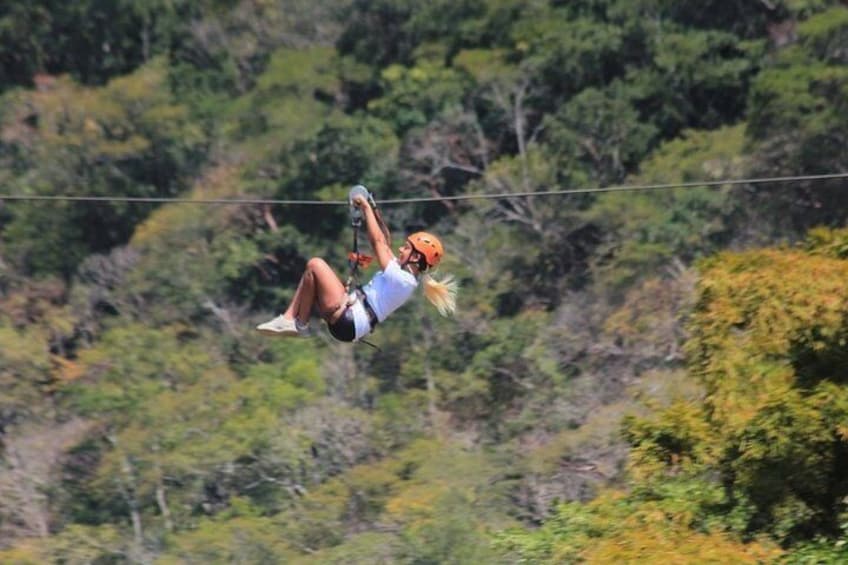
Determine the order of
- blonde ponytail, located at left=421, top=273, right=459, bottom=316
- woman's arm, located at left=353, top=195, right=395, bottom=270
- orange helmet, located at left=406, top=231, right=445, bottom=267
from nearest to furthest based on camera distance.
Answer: woman's arm, located at left=353, top=195, right=395, bottom=270 < orange helmet, located at left=406, top=231, right=445, bottom=267 < blonde ponytail, located at left=421, top=273, right=459, bottom=316

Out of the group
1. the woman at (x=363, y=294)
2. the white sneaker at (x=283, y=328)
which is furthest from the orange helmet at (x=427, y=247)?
the white sneaker at (x=283, y=328)

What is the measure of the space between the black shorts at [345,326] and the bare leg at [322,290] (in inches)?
1.2

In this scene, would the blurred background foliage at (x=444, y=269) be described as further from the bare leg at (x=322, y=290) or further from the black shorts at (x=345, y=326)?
the bare leg at (x=322, y=290)

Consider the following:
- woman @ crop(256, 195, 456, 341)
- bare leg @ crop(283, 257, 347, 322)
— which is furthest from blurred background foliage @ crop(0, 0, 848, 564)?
bare leg @ crop(283, 257, 347, 322)

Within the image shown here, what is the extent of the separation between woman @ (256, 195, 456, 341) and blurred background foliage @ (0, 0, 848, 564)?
289 centimetres

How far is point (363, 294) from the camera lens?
672cm

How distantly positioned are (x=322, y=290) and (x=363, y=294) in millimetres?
209

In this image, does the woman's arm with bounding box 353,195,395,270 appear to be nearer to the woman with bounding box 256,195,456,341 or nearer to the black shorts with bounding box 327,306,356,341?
the woman with bounding box 256,195,456,341

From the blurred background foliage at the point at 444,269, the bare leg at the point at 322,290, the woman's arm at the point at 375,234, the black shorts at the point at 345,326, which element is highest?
the woman's arm at the point at 375,234

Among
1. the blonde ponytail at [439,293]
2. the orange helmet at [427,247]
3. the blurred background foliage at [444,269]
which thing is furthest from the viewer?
the blurred background foliage at [444,269]

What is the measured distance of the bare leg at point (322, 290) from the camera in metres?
6.59

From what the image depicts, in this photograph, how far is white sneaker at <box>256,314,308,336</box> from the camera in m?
6.64

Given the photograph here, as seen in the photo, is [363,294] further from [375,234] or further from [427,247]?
[375,234]

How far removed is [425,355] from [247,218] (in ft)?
21.2
